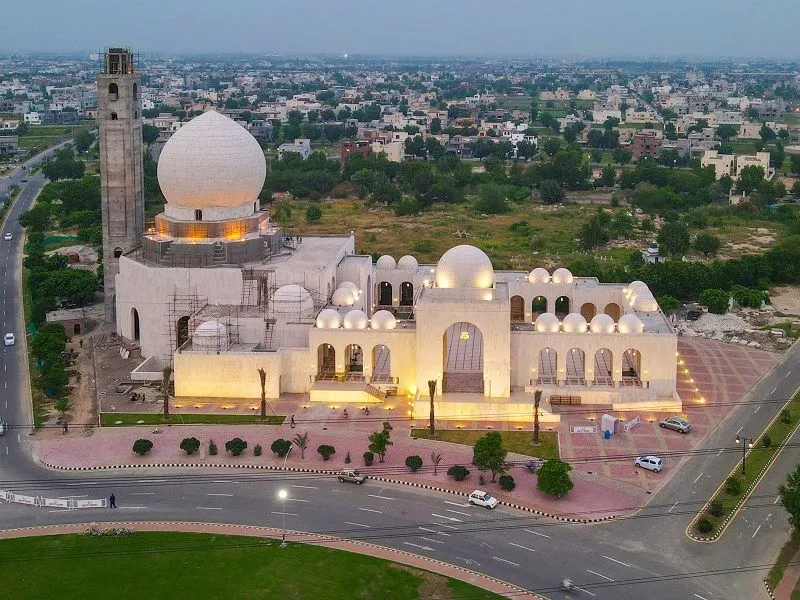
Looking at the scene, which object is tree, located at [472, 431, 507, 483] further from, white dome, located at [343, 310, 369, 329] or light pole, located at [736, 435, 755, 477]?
white dome, located at [343, 310, 369, 329]

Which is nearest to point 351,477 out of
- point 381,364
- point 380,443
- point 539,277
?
point 380,443

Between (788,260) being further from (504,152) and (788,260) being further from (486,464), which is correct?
(504,152)

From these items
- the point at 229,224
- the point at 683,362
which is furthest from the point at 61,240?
the point at 683,362

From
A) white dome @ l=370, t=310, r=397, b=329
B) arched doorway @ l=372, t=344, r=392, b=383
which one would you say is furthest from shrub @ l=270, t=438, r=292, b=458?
white dome @ l=370, t=310, r=397, b=329

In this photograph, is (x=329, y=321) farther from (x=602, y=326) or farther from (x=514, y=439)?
(x=602, y=326)

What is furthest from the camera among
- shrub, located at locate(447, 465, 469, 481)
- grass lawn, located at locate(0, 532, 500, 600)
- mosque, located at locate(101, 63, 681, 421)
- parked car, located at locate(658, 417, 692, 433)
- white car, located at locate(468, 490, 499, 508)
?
mosque, located at locate(101, 63, 681, 421)
